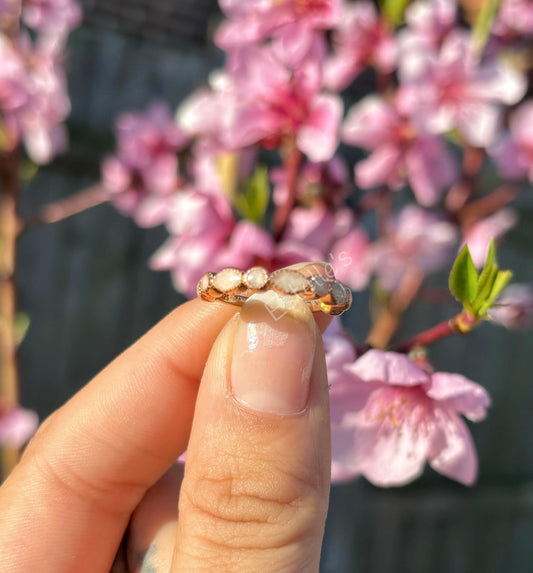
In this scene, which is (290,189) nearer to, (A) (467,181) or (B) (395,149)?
(B) (395,149)

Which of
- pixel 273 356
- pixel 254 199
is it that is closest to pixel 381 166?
pixel 254 199

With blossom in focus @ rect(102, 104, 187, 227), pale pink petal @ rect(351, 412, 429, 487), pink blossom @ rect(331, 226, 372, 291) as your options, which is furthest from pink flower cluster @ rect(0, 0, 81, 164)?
pale pink petal @ rect(351, 412, 429, 487)

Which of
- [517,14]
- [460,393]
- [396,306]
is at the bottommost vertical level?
[396,306]

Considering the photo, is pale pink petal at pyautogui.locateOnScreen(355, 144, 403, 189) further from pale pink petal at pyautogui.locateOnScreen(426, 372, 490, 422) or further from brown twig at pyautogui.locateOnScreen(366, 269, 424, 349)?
pale pink petal at pyautogui.locateOnScreen(426, 372, 490, 422)

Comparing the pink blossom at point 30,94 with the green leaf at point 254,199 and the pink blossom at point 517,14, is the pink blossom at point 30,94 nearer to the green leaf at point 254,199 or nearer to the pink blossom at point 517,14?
the green leaf at point 254,199

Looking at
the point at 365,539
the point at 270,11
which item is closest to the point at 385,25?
the point at 270,11
